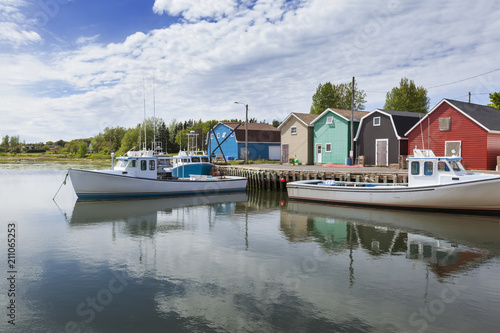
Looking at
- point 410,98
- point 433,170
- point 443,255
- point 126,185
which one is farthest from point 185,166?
point 410,98

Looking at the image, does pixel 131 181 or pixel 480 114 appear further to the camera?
pixel 480 114

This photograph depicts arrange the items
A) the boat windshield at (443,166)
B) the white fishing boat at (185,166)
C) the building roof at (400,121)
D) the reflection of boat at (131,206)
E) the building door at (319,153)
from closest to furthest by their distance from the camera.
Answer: the boat windshield at (443,166) → the reflection of boat at (131,206) → the building roof at (400,121) → the white fishing boat at (185,166) → the building door at (319,153)

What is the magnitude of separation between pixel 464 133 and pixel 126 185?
2365 centimetres

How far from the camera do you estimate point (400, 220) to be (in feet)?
55.4

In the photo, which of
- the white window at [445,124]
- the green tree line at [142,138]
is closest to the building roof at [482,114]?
the white window at [445,124]

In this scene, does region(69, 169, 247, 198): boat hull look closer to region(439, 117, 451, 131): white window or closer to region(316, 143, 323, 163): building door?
region(316, 143, 323, 163): building door

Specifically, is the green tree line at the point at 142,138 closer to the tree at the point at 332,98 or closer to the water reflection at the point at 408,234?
the tree at the point at 332,98

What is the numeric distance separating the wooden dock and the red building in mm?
3612

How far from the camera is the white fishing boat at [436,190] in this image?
16.4 metres

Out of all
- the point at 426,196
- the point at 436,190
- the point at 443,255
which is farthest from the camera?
the point at 426,196

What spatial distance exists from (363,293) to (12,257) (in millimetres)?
10336

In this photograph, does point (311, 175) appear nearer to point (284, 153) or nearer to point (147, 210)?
point (147, 210)

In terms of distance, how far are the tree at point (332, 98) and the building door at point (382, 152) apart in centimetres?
2980

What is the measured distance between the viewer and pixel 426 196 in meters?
17.6
